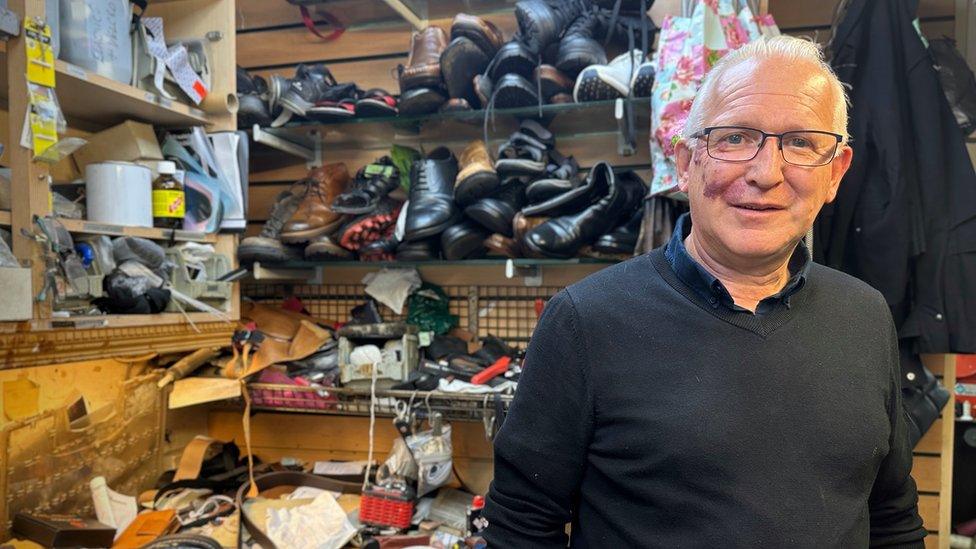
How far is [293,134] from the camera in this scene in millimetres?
2078

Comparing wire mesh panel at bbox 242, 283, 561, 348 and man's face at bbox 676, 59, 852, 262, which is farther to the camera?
wire mesh panel at bbox 242, 283, 561, 348

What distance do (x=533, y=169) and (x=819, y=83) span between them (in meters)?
0.97

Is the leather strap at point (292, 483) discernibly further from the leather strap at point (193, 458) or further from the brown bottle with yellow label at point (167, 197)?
the brown bottle with yellow label at point (167, 197)

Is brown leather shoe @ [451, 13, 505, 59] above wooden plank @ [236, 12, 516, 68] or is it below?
below

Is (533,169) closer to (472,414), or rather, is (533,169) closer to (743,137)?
(472,414)

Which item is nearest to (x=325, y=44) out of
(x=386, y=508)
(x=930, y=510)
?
(x=386, y=508)

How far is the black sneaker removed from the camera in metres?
1.92

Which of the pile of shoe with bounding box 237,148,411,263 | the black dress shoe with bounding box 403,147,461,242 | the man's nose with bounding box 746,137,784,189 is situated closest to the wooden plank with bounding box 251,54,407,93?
the pile of shoe with bounding box 237,148,411,263

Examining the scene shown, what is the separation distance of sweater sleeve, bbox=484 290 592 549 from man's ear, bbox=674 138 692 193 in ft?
0.87

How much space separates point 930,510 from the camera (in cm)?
171

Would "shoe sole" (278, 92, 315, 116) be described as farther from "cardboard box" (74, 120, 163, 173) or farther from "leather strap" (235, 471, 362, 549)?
"leather strap" (235, 471, 362, 549)

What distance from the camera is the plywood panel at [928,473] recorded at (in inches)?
67.2

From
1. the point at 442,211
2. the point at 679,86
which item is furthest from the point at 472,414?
the point at 679,86

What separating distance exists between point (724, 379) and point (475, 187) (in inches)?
42.4
